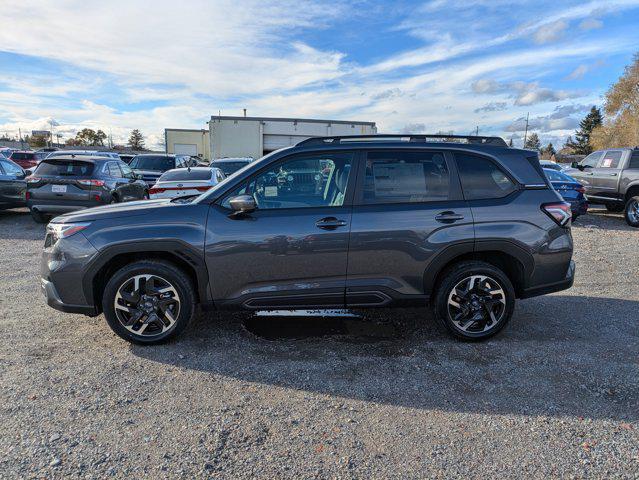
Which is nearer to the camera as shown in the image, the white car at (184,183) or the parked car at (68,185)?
the parked car at (68,185)

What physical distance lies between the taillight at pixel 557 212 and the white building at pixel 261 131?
2680cm

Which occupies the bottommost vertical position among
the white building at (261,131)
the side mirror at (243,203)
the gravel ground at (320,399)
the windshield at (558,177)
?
the gravel ground at (320,399)

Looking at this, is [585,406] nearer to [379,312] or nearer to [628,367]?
[628,367]

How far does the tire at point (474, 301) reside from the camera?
161 inches

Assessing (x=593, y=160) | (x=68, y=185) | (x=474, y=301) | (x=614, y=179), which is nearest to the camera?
(x=474, y=301)

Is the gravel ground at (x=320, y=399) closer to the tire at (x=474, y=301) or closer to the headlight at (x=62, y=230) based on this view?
the tire at (x=474, y=301)

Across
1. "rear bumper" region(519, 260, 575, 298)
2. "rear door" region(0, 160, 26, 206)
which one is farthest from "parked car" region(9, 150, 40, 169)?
"rear bumper" region(519, 260, 575, 298)

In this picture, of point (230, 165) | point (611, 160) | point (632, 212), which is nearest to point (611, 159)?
point (611, 160)

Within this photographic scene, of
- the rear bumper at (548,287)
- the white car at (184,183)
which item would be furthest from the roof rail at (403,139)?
the white car at (184,183)

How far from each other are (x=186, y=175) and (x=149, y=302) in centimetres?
770

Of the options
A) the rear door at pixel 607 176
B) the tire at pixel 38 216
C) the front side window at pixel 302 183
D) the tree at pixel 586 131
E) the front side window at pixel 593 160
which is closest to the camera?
the front side window at pixel 302 183

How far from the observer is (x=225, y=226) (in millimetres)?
3848

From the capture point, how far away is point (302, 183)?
4.04m

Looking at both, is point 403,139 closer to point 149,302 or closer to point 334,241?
point 334,241
